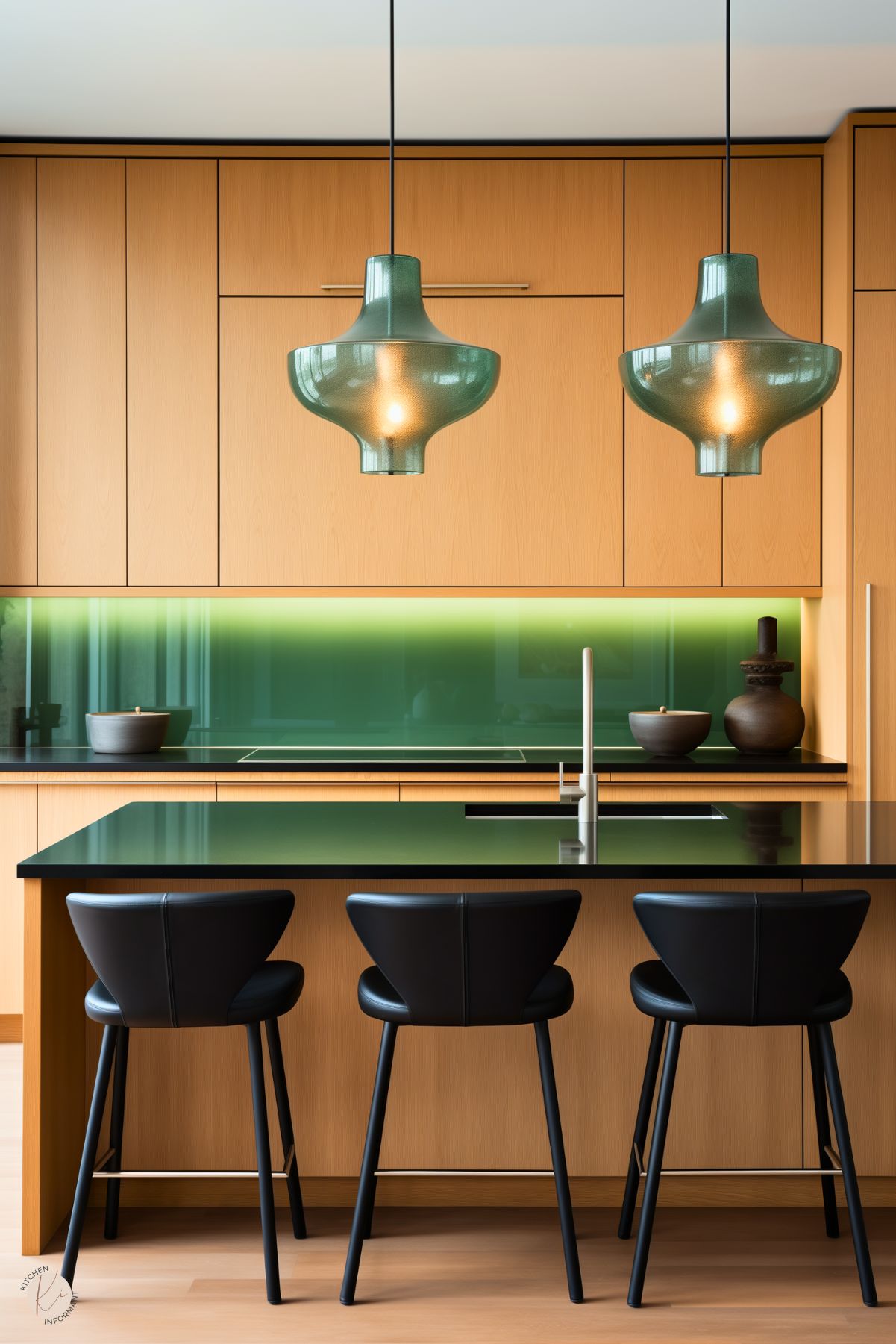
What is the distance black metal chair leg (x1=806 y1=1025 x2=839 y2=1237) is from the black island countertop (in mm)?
456

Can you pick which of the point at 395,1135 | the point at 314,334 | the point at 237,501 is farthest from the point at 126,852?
the point at 314,334

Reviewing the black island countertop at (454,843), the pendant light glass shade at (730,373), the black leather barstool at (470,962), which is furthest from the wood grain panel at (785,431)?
the black leather barstool at (470,962)

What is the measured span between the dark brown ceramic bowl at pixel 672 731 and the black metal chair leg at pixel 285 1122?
2038mm

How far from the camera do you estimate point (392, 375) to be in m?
2.17

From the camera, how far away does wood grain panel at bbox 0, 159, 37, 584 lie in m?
4.33

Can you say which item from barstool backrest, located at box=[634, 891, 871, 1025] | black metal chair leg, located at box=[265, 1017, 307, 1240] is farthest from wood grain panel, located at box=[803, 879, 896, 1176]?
black metal chair leg, located at box=[265, 1017, 307, 1240]

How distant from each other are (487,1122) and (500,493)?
7.69 feet

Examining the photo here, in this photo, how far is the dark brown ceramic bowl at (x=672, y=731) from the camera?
14.0 feet

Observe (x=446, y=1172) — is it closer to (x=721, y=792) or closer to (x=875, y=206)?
(x=721, y=792)

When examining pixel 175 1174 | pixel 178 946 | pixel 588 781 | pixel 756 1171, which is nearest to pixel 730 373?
pixel 588 781

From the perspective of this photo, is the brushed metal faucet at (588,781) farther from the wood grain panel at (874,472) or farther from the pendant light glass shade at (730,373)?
the wood grain panel at (874,472)

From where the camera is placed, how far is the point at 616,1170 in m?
2.75

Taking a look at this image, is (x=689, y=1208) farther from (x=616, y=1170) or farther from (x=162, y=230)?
(x=162, y=230)

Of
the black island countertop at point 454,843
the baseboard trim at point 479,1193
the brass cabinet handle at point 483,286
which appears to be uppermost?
the brass cabinet handle at point 483,286
